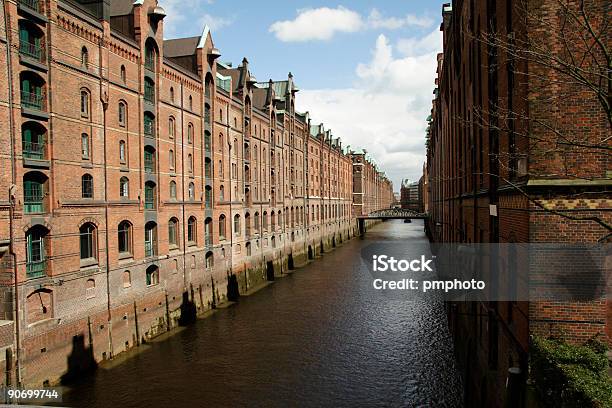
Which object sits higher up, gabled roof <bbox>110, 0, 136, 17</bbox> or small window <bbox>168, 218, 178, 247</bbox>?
gabled roof <bbox>110, 0, 136, 17</bbox>

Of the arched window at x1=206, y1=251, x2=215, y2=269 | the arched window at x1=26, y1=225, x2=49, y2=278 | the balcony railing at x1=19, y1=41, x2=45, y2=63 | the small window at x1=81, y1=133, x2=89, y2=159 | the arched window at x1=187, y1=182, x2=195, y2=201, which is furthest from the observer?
the arched window at x1=206, y1=251, x2=215, y2=269

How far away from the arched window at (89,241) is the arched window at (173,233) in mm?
6536

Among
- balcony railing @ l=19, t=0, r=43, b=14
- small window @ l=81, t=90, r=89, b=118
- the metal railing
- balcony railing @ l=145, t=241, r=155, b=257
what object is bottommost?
balcony railing @ l=145, t=241, r=155, b=257

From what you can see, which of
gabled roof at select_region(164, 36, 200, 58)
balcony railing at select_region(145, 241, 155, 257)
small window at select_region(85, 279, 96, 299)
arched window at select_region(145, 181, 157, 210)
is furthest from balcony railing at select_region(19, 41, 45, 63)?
gabled roof at select_region(164, 36, 200, 58)

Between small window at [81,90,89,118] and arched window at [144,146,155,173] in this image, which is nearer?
small window at [81,90,89,118]

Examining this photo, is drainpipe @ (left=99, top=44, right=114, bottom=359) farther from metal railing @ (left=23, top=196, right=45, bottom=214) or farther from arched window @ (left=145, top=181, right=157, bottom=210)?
arched window @ (left=145, top=181, right=157, bottom=210)

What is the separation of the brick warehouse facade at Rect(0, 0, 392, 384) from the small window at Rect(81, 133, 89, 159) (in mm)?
79

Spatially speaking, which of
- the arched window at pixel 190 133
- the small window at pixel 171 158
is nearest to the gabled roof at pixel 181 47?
the arched window at pixel 190 133

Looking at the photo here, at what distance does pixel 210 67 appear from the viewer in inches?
1219

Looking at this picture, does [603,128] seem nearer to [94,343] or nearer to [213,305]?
[94,343]

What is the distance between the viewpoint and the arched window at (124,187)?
21.6 meters

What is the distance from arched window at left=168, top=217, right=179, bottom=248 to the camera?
26.2 meters

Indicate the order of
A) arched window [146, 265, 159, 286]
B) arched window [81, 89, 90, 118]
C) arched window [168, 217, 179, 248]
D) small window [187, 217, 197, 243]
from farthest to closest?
1. small window [187, 217, 197, 243]
2. arched window [168, 217, 179, 248]
3. arched window [146, 265, 159, 286]
4. arched window [81, 89, 90, 118]

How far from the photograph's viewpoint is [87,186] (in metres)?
19.3
